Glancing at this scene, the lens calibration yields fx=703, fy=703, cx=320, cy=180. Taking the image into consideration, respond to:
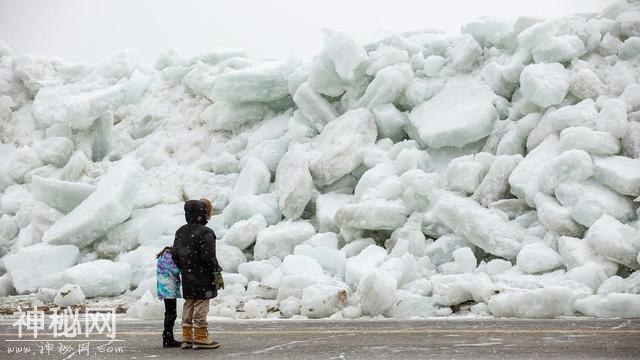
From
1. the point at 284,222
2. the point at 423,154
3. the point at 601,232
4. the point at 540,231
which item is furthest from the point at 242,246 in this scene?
the point at 601,232

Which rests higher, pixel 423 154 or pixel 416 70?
pixel 416 70

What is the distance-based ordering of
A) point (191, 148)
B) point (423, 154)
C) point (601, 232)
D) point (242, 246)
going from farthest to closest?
point (191, 148) < point (423, 154) < point (242, 246) < point (601, 232)

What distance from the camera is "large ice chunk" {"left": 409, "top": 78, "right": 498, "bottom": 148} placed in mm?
10242

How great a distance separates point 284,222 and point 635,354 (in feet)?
21.0

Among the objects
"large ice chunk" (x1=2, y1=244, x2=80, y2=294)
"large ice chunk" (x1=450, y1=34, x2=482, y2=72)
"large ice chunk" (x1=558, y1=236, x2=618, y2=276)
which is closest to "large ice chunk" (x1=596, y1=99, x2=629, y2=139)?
"large ice chunk" (x1=558, y1=236, x2=618, y2=276)

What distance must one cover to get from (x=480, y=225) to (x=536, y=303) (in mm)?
2087

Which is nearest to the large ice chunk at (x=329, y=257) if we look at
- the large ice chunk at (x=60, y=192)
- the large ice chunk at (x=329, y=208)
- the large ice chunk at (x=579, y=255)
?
the large ice chunk at (x=329, y=208)

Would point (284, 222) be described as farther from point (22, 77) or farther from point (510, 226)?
point (22, 77)

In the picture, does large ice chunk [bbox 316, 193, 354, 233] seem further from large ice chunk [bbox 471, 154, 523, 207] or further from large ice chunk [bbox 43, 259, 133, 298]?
large ice chunk [bbox 43, 259, 133, 298]

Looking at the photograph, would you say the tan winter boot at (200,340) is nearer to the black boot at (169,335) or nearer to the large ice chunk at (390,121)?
the black boot at (169,335)

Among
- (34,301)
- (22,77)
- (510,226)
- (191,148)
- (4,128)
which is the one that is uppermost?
(22,77)

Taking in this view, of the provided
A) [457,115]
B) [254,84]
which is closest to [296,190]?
[457,115]

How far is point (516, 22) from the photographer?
38.0 feet

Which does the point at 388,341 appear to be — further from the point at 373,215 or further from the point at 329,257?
the point at 373,215
